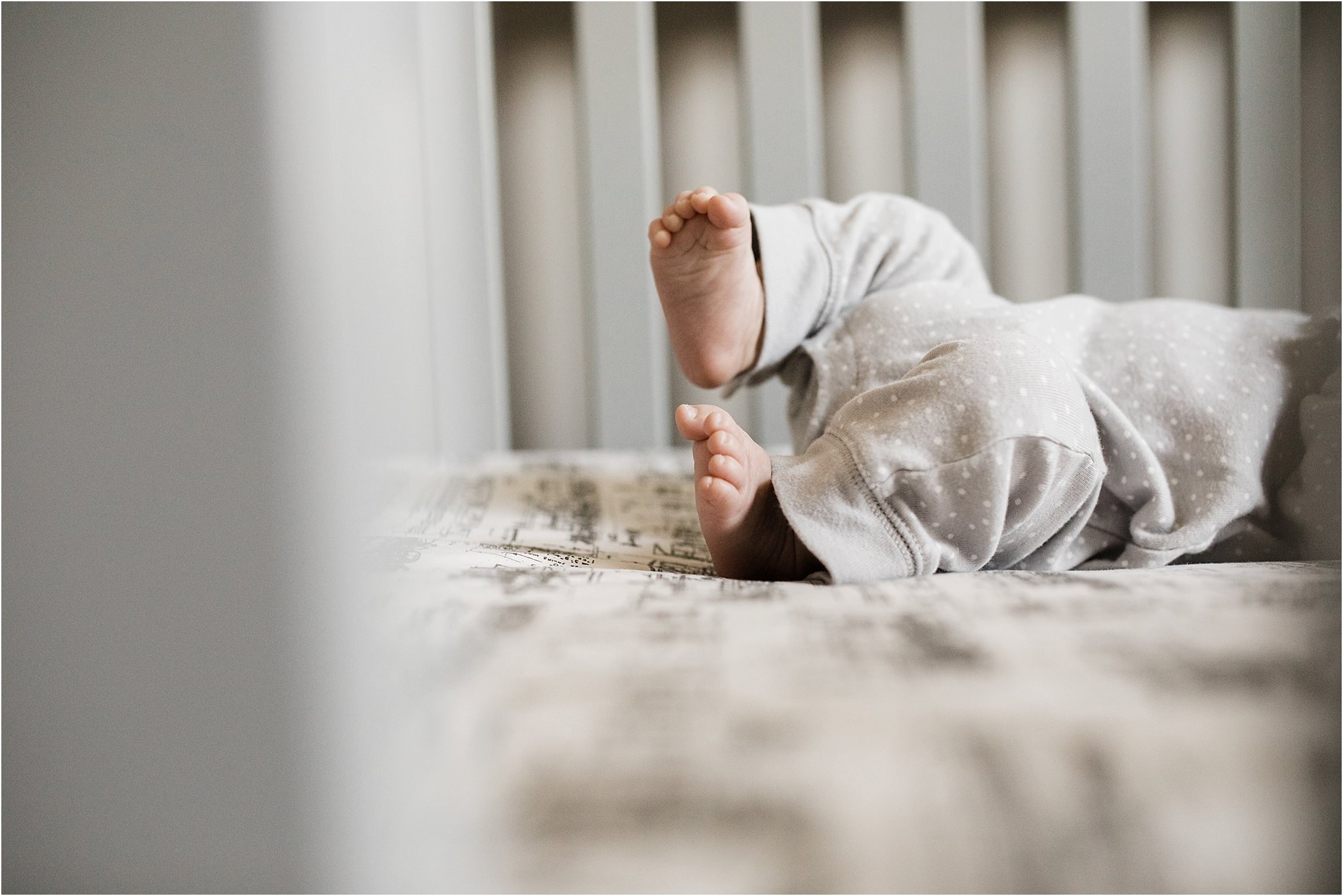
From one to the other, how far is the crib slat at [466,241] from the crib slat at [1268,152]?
2.80 feet

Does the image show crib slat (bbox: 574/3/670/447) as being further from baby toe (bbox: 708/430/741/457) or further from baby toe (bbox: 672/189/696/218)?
baby toe (bbox: 708/430/741/457)

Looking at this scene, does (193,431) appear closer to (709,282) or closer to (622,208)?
(709,282)

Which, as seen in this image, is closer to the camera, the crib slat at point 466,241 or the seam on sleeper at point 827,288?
the seam on sleeper at point 827,288

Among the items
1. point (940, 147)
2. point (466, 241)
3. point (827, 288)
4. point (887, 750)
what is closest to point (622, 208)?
point (466, 241)

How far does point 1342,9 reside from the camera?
0.21 metres

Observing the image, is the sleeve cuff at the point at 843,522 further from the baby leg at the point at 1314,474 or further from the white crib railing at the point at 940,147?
the white crib railing at the point at 940,147

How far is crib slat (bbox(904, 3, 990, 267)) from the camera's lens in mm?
1072

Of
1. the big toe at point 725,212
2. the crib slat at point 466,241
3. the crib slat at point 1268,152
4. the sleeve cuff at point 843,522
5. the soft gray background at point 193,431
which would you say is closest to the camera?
the soft gray background at point 193,431

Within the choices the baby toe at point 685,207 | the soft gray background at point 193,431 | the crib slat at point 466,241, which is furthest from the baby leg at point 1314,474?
the crib slat at point 466,241

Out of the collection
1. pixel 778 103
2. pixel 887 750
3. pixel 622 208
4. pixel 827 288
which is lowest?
pixel 887 750

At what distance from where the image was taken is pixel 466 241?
1007mm

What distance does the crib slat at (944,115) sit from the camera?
1072 mm

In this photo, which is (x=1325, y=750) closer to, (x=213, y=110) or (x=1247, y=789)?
(x=1247, y=789)

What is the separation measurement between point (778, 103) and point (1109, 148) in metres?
0.38
